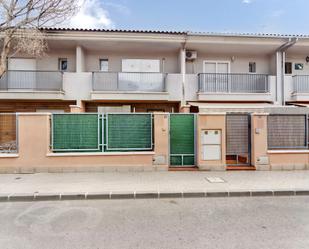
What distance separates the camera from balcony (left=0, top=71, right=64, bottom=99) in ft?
46.0

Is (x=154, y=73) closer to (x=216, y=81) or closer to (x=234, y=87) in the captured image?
(x=216, y=81)

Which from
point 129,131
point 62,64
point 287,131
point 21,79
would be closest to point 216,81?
point 287,131

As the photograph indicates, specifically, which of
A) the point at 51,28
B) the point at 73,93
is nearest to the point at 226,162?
the point at 73,93

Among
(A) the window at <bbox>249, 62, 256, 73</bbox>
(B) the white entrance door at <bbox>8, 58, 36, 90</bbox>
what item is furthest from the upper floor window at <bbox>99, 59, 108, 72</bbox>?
(A) the window at <bbox>249, 62, 256, 73</bbox>

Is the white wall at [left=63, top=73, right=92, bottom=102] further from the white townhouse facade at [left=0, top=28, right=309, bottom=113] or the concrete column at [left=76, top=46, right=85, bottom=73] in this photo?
the concrete column at [left=76, top=46, right=85, bottom=73]

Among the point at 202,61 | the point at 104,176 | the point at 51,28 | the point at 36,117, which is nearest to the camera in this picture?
the point at 104,176

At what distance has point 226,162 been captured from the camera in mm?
10117

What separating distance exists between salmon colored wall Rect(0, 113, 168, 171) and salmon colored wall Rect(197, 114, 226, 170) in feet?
6.29

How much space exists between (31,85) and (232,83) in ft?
41.0

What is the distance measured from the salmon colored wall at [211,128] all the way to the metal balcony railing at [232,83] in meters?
5.78

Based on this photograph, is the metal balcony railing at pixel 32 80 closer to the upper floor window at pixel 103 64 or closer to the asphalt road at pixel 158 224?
the upper floor window at pixel 103 64

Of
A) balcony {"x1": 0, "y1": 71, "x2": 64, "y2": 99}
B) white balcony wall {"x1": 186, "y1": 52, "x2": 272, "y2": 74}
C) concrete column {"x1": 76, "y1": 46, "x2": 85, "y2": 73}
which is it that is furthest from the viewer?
white balcony wall {"x1": 186, "y1": 52, "x2": 272, "y2": 74}

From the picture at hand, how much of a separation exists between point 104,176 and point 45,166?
2.44m

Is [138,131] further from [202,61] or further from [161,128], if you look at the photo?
[202,61]
